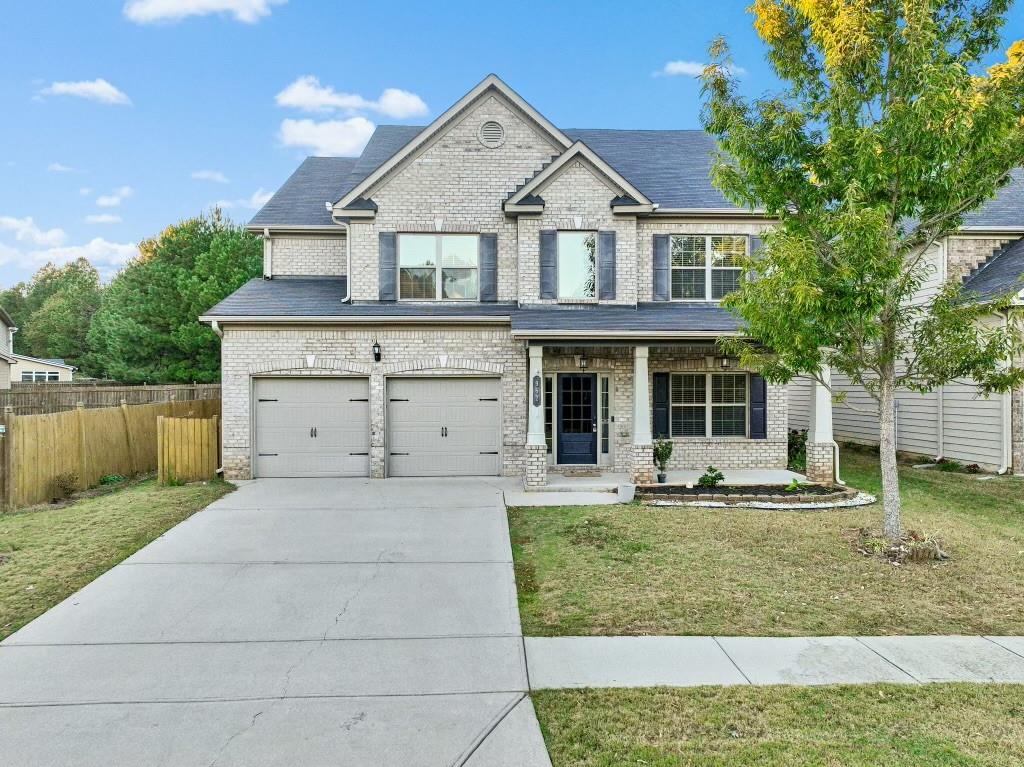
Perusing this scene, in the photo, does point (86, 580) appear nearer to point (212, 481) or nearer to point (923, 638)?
point (212, 481)

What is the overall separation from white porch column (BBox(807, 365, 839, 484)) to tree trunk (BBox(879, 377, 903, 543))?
12.9 feet

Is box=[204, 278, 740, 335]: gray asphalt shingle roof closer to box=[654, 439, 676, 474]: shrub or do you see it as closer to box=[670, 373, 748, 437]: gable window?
box=[670, 373, 748, 437]: gable window

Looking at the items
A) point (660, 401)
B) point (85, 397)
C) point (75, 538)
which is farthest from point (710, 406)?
point (85, 397)

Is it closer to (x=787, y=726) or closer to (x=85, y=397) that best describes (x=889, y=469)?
(x=787, y=726)

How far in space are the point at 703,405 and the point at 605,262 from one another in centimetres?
371

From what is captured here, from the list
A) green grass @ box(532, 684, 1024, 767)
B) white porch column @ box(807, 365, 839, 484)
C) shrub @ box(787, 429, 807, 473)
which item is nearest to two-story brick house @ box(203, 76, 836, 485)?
shrub @ box(787, 429, 807, 473)

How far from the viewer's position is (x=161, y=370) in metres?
27.4

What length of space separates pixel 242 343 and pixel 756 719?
37.2 feet

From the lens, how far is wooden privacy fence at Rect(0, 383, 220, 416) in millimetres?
16656

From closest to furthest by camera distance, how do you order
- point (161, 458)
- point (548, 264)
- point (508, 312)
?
1. point (161, 458)
2. point (508, 312)
3. point (548, 264)

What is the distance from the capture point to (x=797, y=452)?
42.5 feet

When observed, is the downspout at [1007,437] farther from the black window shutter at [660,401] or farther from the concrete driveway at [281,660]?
the concrete driveway at [281,660]

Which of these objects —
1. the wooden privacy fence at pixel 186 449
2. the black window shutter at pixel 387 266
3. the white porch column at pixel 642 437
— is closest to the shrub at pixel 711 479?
the white porch column at pixel 642 437

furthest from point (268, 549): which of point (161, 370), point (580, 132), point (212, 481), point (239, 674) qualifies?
point (161, 370)
